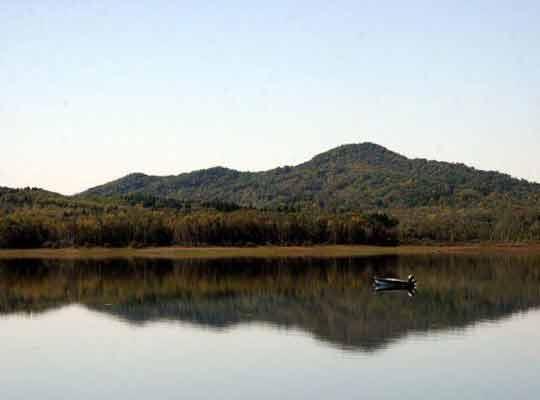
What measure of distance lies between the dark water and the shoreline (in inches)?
2478

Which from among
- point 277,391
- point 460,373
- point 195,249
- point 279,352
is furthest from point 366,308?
point 195,249

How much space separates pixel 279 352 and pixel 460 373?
31.8ft

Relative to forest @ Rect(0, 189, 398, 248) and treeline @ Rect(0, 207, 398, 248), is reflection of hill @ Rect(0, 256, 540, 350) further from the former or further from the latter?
treeline @ Rect(0, 207, 398, 248)

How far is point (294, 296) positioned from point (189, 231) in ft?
318

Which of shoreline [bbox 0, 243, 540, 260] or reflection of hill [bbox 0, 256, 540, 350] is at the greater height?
shoreline [bbox 0, 243, 540, 260]

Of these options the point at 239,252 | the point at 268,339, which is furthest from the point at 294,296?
the point at 239,252

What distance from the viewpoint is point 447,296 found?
224ft

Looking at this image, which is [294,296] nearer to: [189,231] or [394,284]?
[394,284]

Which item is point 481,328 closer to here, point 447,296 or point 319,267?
point 447,296

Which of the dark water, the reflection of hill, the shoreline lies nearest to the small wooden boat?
the reflection of hill

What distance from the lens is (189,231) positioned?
163 metres

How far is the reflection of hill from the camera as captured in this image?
172ft

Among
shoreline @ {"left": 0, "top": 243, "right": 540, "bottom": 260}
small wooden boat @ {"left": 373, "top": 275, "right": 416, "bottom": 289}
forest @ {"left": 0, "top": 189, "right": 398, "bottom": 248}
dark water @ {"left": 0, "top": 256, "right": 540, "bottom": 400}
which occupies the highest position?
forest @ {"left": 0, "top": 189, "right": 398, "bottom": 248}

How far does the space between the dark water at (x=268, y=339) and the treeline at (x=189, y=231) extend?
74.4 m
